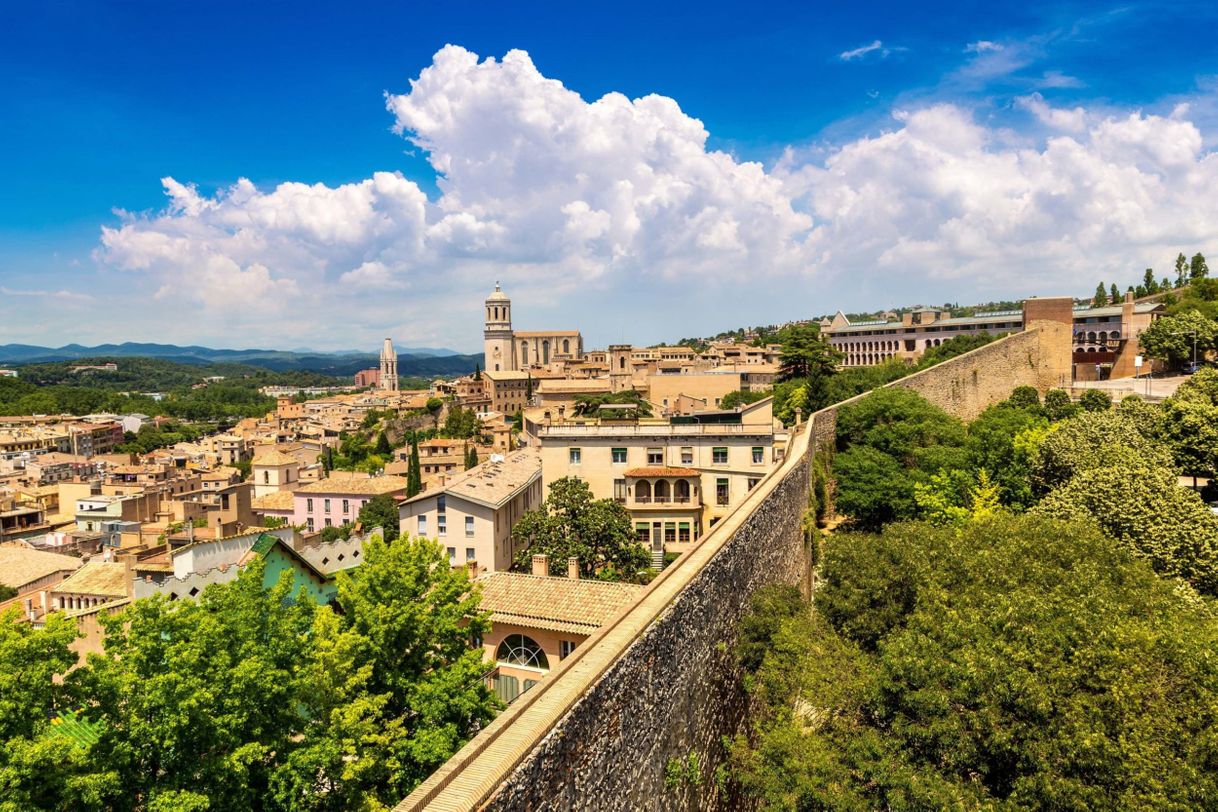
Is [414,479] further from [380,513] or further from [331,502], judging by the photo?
[331,502]

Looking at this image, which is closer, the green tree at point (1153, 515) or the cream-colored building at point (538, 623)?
the cream-colored building at point (538, 623)

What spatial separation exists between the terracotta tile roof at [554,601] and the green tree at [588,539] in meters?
6.39

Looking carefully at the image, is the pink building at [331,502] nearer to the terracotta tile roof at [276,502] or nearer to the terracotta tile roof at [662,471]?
the terracotta tile roof at [276,502]

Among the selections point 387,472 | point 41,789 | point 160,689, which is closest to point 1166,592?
point 160,689

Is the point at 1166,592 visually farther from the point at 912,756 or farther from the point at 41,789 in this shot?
the point at 41,789

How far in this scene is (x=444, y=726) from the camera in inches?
442

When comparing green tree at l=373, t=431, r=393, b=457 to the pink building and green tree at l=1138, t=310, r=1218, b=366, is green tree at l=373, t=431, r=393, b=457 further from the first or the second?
green tree at l=1138, t=310, r=1218, b=366

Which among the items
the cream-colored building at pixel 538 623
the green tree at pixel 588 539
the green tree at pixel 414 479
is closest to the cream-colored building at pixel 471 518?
the green tree at pixel 588 539

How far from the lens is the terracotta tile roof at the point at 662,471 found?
1177 inches

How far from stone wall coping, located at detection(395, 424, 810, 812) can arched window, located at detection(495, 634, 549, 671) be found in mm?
4985

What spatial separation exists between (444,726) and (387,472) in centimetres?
5970

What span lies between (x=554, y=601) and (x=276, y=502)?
49.8 m

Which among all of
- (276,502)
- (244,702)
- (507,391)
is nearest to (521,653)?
(244,702)

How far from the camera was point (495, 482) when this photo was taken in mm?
Answer: 35594
